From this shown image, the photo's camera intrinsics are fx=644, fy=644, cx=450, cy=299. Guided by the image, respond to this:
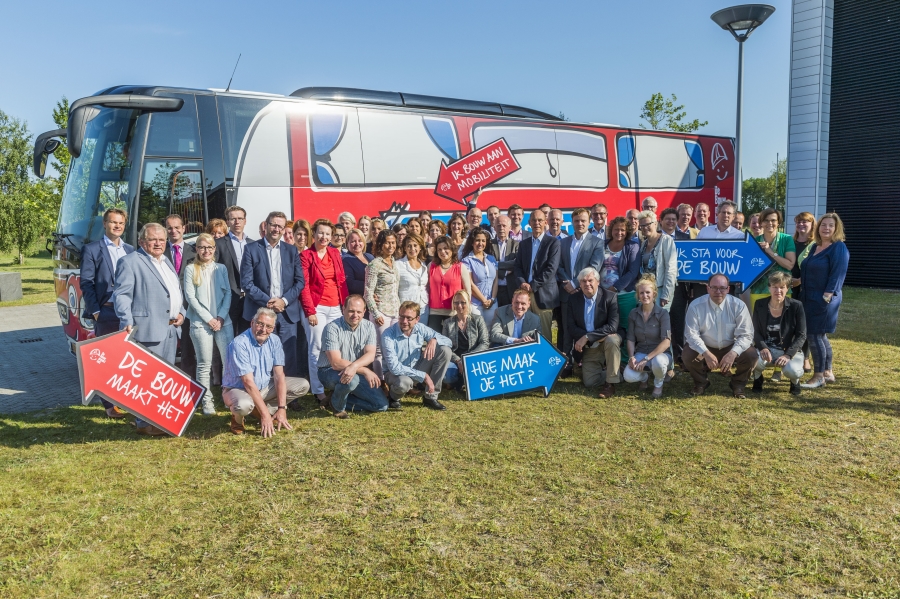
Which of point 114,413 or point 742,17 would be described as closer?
point 114,413

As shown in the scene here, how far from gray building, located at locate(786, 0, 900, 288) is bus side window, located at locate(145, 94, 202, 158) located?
1516 centimetres

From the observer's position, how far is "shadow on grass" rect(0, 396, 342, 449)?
573cm

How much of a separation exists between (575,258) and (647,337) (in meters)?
1.31

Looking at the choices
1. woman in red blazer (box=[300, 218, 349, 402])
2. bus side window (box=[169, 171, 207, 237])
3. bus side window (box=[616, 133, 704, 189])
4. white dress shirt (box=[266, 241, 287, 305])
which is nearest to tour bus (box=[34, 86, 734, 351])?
bus side window (box=[169, 171, 207, 237])

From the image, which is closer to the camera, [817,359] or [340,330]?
[340,330]

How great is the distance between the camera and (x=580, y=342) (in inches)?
286

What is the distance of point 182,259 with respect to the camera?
6.83 m

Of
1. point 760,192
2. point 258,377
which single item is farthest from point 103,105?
point 760,192

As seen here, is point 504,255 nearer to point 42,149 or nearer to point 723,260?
point 723,260

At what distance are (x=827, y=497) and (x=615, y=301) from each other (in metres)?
3.38

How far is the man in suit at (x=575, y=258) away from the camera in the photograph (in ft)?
24.9

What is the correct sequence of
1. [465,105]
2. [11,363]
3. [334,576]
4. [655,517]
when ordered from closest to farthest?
[334,576], [655,517], [11,363], [465,105]

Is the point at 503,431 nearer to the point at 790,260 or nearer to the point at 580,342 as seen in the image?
the point at 580,342

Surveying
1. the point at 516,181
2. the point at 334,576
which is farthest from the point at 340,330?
Result: the point at 516,181
